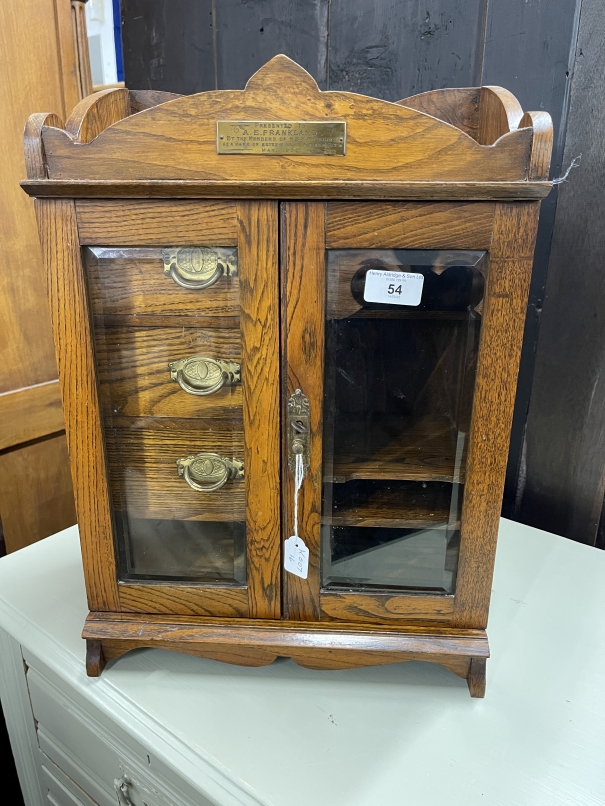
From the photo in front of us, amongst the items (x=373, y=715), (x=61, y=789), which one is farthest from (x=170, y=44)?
(x=61, y=789)

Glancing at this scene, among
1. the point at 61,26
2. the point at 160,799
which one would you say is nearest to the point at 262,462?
the point at 160,799

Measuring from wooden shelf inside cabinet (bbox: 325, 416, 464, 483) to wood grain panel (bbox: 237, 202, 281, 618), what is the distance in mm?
88

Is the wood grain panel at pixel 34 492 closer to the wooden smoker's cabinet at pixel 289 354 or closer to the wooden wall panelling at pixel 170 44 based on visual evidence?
the wooden smoker's cabinet at pixel 289 354

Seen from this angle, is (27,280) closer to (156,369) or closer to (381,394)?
(156,369)

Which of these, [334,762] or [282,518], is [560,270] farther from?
[334,762]

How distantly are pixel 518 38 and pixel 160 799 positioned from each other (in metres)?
1.29

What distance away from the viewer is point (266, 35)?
3.79ft

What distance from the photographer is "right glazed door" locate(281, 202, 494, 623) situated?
0.65m

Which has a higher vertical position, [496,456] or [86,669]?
[496,456]

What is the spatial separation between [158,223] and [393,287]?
27 centimetres

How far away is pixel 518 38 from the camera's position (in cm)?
100

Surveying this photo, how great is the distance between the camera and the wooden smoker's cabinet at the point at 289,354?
0.62 meters

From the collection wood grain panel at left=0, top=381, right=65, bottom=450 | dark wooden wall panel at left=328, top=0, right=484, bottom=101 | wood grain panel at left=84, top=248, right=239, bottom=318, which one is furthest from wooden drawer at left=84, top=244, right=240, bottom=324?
wood grain panel at left=0, top=381, right=65, bottom=450

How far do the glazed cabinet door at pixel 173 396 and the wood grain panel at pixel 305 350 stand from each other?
1cm
